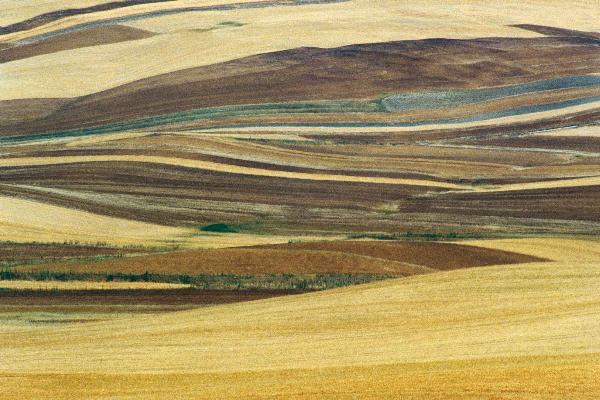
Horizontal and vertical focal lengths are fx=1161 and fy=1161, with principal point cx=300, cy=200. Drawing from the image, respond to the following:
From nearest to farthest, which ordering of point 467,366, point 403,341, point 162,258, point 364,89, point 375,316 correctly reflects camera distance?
1. point 467,366
2. point 403,341
3. point 375,316
4. point 162,258
5. point 364,89

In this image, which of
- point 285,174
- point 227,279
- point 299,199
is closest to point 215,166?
point 285,174

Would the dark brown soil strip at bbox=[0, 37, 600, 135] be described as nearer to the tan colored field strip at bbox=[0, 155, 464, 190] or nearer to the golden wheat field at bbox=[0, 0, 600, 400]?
the golden wheat field at bbox=[0, 0, 600, 400]

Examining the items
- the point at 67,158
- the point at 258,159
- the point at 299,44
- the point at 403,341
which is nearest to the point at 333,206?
the point at 258,159

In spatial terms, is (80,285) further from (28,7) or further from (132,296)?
(28,7)

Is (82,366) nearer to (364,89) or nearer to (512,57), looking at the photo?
(364,89)

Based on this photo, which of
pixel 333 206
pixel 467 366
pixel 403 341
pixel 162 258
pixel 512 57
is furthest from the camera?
pixel 512 57

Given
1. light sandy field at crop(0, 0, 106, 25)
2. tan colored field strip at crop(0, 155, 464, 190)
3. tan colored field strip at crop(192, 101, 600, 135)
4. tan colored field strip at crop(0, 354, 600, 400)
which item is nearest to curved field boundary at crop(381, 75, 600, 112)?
tan colored field strip at crop(192, 101, 600, 135)

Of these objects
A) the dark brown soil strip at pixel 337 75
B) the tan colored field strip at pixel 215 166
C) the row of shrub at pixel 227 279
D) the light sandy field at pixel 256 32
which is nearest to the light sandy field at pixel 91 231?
the row of shrub at pixel 227 279
